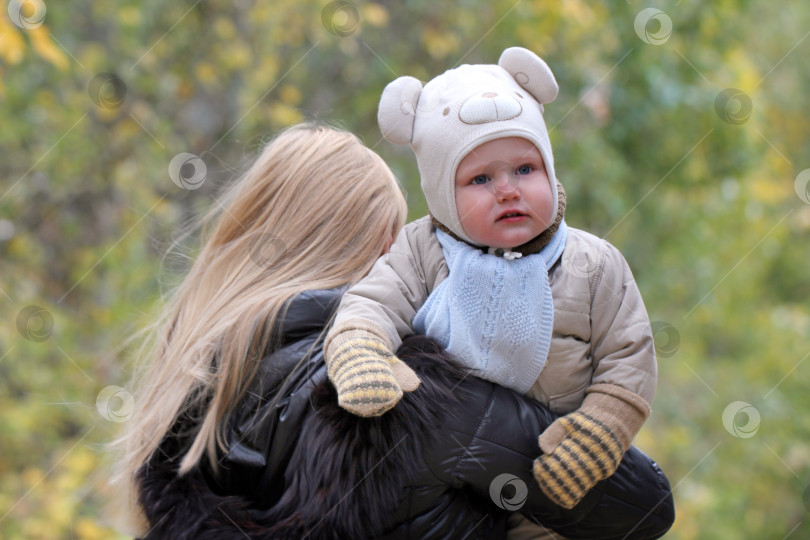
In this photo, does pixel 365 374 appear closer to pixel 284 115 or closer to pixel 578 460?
pixel 578 460

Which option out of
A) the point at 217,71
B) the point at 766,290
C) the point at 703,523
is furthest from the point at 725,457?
the point at 217,71

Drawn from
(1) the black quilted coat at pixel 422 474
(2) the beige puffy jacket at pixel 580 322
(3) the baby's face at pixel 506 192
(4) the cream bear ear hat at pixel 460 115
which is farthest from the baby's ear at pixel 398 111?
(1) the black quilted coat at pixel 422 474

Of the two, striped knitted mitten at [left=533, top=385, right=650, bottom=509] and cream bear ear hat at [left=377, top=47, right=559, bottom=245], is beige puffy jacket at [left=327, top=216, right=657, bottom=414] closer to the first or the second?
striped knitted mitten at [left=533, top=385, right=650, bottom=509]

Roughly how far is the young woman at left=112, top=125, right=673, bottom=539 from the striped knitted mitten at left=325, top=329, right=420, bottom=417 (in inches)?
2.8

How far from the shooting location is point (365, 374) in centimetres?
143

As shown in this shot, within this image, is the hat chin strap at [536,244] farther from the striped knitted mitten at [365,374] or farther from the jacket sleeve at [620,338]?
the striped knitted mitten at [365,374]

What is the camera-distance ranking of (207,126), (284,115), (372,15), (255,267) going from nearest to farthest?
1. (255,267)
2. (372,15)
3. (284,115)
4. (207,126)

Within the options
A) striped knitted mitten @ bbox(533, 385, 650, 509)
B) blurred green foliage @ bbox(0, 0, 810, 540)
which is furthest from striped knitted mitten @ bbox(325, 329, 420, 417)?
blurred green foliage @ bbox(0, 0, 810, 540)

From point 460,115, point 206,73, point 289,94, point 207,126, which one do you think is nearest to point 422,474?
point 460,115

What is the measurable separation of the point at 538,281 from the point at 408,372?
30cm

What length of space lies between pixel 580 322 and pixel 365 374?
0.42 metres

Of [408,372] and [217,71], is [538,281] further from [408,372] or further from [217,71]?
[217,71]

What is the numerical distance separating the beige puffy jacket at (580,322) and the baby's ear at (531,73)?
0.29 metres

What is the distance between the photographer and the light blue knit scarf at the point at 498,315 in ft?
5.17
